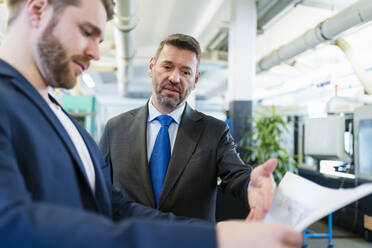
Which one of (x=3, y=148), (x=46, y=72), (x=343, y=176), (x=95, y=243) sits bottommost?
(x=343, y=176)

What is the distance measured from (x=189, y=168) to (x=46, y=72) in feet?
2.33

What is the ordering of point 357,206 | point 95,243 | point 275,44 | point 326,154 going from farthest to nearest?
1. point 275,44
2. point 357,206
3. point 326,154
4. point 95,243

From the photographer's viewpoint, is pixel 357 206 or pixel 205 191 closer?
pixel 205 191

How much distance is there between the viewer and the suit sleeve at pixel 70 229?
37 centimetres

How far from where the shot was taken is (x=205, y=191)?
1.20 meters

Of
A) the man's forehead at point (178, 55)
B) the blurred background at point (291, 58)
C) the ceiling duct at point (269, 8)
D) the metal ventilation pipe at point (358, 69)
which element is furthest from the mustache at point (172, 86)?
the metal ventilation pipe at point (358, 69)

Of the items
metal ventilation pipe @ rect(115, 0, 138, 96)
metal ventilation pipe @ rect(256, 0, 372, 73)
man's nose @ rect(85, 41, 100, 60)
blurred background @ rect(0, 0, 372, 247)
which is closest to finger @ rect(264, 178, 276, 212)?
man's nose @ rect(85, 41, 100, 60)

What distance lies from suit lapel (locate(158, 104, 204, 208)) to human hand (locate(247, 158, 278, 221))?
458 mm

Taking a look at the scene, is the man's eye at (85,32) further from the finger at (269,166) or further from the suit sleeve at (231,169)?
the suit sleeve at (231,169)

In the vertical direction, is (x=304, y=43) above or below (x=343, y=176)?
above

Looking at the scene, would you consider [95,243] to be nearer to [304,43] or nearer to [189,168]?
[189,168]

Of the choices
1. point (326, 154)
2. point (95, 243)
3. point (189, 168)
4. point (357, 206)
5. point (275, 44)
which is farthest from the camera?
point (275, 44)

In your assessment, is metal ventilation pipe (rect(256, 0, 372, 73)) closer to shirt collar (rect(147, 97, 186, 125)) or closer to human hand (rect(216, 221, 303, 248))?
shirt collar (rect(147, 97, 186, 125))

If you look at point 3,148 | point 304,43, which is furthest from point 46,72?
point 304,43
